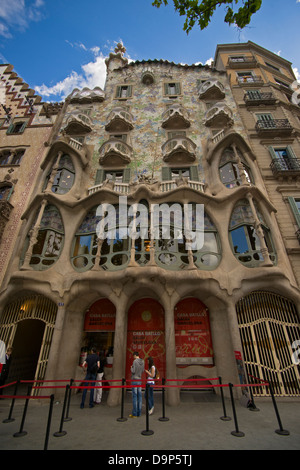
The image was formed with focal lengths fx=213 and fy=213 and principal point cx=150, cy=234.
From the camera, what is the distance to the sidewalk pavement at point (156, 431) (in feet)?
15.4

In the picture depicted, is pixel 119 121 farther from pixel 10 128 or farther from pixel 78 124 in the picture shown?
pixel 10 128

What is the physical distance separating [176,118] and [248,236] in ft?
36.9

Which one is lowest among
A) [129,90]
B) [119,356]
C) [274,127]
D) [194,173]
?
[119,356]

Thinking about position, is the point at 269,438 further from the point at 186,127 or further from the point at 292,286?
the point at 186,127

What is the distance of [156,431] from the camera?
221 inches

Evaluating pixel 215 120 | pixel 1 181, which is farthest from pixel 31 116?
pixel 215 120

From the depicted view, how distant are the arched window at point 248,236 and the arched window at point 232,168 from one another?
56.1 inches

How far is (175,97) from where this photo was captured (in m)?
19.4

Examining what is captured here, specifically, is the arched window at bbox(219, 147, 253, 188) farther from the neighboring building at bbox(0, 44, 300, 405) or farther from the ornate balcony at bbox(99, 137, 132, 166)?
the ornate balcony at bbox(99, 137, 132, 166)

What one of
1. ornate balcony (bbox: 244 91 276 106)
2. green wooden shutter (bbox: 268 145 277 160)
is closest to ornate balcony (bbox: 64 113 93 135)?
ornate balcony (bbox: 244 91 276 106)

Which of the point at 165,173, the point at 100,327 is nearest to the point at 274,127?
the point at 165,173

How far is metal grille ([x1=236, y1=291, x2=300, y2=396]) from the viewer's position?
9.43 metres

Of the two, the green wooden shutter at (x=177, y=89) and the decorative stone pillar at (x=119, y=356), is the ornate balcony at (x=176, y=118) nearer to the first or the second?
the green wooden shutter at (x=177, y=89)

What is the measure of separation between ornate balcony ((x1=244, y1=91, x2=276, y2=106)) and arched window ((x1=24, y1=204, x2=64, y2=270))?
57.1 feet
